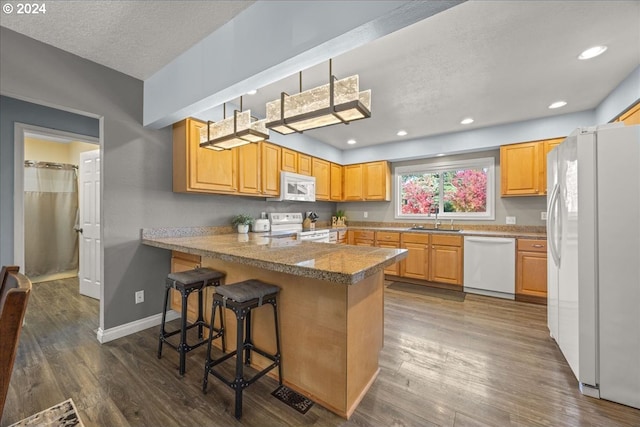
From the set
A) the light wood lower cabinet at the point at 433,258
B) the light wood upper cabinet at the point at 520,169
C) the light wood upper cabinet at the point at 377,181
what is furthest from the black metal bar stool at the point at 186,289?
the light wood upper cabinet at the point at 520,169

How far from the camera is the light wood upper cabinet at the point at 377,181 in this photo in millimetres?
5094

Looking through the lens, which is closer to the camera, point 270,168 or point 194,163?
point 194,163

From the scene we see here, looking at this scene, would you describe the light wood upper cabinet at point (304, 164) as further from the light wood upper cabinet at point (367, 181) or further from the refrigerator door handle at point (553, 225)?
the refrigerator door handle at point (553, 225)

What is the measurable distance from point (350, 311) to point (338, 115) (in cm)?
125

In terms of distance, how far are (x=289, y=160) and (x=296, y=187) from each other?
0.45m

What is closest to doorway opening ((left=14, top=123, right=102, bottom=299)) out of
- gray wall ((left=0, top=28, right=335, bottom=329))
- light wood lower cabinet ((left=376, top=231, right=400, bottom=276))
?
gray wall ((left=0, top=28, right=335, bottom=329))

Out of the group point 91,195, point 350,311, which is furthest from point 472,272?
point 91,195

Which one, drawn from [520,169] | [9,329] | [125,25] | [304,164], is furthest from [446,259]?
[125,25]

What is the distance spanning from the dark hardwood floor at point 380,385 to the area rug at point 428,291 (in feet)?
3.40

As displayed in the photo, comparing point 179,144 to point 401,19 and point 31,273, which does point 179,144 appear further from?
point 31,273

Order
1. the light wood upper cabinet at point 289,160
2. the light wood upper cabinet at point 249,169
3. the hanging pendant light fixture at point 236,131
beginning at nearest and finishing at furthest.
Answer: the hanging pendant light fixture at point 236,131
the light wood upper cabinet at point 249,169
the light wood upper cabinet at point 289,160

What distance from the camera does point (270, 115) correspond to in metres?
2.05

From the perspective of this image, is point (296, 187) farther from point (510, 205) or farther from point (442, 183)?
point (510, 205)

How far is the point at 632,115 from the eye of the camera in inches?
95.6
